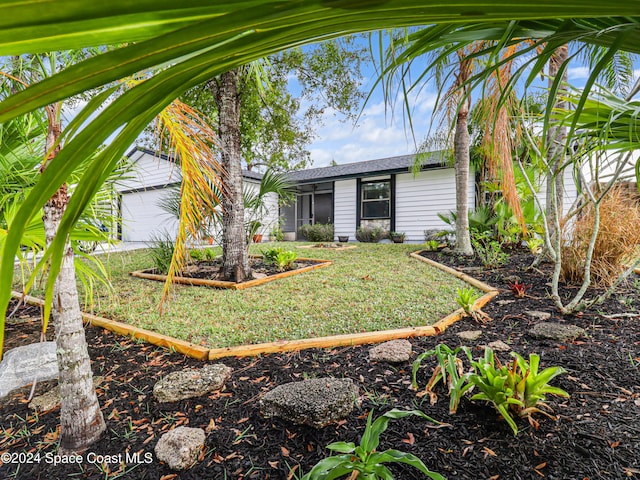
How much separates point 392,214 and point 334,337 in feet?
29.5

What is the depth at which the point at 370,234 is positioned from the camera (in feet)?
36.3

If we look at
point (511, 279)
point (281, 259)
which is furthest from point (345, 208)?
point (511, 279)

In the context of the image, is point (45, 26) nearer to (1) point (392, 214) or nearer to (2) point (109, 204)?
(2) point (109, 204)

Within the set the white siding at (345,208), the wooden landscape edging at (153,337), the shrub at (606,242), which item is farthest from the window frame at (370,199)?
the wooden landscape edging at (153,337)

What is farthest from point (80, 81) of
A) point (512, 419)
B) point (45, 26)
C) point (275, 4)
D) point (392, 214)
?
point (392, 214)

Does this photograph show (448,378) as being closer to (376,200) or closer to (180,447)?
(180,447)

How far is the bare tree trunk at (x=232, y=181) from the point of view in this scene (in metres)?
4.45

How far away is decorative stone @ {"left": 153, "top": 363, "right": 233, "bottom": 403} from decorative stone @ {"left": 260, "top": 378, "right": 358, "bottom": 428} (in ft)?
1.40

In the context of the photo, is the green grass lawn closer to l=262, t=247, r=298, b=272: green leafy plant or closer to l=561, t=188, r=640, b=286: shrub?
l=262, t=247, r=298, b=272: green leafy plant

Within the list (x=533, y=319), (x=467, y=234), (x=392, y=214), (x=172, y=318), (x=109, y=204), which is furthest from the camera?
(x=392, y=214)

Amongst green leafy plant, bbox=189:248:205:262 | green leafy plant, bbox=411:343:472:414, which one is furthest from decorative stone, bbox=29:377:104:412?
green leafy plant, bbox=189:248:205:262

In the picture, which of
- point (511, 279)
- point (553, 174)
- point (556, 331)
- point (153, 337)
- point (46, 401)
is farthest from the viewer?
point (511, 279)

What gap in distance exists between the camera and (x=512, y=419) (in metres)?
1.45

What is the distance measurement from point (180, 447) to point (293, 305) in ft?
7.14
